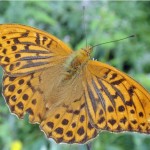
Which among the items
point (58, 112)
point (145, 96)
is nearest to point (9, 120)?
point (58, 112)

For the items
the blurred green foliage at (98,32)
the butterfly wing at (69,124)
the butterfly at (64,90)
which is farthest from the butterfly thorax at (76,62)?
the blurred green foliage at (98,32)

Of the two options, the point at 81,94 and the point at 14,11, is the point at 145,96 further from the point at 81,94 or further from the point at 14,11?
the point at 14,11

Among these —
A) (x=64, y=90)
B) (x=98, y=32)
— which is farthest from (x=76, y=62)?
(x=98, y=32)

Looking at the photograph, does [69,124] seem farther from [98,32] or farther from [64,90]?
[98,32]

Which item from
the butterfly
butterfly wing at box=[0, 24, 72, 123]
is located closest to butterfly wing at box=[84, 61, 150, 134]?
the butterfly

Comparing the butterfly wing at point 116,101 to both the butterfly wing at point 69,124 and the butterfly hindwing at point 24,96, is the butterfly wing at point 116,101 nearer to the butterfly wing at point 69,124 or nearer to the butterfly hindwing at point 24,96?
the butterfly wing at point 69,124

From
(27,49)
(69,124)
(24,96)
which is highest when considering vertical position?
(27,49)

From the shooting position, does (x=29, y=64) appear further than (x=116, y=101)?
Yes
